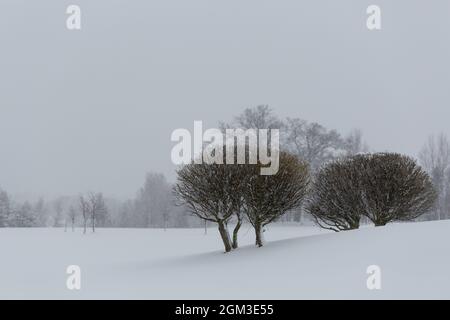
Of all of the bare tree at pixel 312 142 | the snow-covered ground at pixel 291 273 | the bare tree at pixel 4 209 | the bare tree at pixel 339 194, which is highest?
the bare tree at pixel 312 142

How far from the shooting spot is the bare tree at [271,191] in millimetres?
15008

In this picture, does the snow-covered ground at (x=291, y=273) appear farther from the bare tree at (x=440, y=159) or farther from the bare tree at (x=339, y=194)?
the bare tree at (x=440, y=159)

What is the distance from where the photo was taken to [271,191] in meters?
15.1

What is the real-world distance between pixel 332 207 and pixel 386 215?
2315 millimetres

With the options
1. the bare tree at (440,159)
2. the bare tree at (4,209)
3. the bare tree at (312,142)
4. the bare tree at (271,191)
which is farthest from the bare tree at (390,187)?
the bare tree at (4,209)

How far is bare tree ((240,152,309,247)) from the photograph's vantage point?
15.0 metres

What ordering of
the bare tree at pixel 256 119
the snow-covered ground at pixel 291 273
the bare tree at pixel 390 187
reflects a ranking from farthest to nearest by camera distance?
the bare tree at pixel 256 119 → the bare tree at pixel 390 187 → the snow-covered ground at pixel 291 273

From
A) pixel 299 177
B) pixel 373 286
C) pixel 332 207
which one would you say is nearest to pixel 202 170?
pixel 299 177

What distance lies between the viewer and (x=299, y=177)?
1592cm

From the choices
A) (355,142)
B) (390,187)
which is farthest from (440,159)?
(390,187)

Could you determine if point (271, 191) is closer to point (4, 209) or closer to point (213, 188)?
point (213, 188)

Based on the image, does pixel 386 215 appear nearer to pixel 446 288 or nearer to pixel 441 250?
pixel 441 250

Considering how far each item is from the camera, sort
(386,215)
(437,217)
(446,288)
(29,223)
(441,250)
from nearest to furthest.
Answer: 1. (446,288)
2. (441,250)
3. (386,215)
4. (437,217)
5. (29,223)

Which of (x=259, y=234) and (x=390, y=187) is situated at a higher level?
(x=390, y=187)
